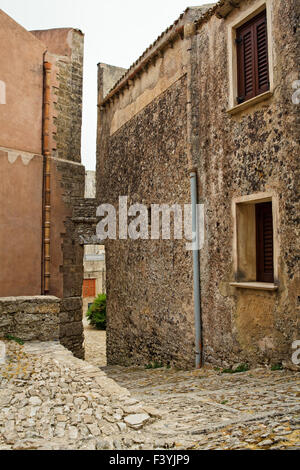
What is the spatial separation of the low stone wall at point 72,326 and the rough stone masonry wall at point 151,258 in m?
0.77

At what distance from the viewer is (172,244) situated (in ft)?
24.6

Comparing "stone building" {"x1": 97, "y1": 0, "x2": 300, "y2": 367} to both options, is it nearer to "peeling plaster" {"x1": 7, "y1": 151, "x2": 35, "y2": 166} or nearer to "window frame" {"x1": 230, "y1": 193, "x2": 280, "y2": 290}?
"window frame" {"x1": 230, "y1": 193, "x2": 280, "y2": 290}

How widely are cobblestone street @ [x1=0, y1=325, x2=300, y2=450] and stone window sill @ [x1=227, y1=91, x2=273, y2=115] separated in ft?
11.6

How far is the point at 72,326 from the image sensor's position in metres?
10.2

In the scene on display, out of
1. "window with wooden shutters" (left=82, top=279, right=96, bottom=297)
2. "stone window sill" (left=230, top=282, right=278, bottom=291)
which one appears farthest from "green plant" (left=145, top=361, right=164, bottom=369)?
"window with wooden shutters" (left=82, top=279, right=96, bottom=297)

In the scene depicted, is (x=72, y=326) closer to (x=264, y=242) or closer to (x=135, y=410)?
(x=264, y=242)

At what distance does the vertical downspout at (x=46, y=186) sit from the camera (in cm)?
976

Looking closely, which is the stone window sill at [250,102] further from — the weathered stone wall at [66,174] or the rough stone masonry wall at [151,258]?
the weathered stone wall at [66,174]

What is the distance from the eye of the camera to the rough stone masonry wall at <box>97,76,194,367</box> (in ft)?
23.8

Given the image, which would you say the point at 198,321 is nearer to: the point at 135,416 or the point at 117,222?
the point at 135,416

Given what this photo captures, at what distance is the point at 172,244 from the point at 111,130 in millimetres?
4740

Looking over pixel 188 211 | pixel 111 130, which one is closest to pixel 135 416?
pixel 188 211

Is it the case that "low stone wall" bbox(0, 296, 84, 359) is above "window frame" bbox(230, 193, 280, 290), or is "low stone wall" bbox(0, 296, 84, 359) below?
below

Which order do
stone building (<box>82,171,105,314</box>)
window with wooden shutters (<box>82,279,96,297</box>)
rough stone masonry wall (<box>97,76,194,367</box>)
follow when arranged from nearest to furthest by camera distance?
rough stone masonry wall (<box>97,76,194,367</box>)
stone building (<box>82,171,105,314</box>)
window with wooden shutters (<box>82,279,96,297</box>)
